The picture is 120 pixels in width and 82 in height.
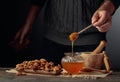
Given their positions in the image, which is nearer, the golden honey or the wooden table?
the wooden table

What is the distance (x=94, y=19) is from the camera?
6.64 ft

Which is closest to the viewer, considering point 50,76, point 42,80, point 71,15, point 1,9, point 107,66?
point 42,80

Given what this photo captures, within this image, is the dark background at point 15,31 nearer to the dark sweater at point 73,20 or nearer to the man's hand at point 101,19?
the dark sweater at point 73,20

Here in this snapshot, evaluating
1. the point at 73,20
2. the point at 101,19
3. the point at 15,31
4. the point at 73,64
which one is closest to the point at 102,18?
the point at 101,19

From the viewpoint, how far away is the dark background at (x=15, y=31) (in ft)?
11.8

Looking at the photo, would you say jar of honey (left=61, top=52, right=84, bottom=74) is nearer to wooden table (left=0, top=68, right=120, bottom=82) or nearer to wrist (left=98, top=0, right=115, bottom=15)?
wooden table (left=0, top=68, right=120, bottom=82)

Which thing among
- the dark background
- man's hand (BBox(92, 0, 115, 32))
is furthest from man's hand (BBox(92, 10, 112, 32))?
the dark background

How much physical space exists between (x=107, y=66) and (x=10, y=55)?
1.90 m

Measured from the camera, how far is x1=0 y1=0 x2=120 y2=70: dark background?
359 cm

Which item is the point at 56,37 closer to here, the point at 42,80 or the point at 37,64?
the point at 37,64

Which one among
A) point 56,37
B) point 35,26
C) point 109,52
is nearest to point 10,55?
point 35,26

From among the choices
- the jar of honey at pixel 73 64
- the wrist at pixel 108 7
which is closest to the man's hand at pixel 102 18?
the wrist at pixel 108 7

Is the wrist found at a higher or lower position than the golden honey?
higher

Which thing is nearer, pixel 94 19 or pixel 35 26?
pixel 94 19
